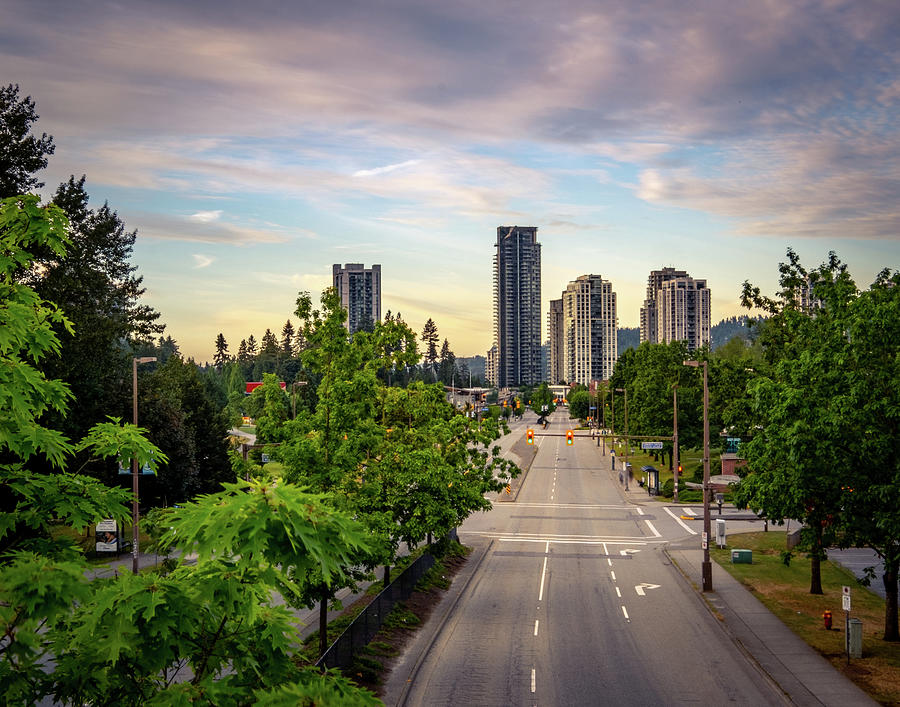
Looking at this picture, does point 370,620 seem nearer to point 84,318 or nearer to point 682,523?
point 84,318

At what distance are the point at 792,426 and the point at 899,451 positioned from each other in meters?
2.95

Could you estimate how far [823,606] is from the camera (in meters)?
30.8

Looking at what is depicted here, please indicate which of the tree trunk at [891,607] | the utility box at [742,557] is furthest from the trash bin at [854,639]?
the utility box at [742,557]

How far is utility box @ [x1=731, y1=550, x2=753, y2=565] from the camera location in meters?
39.5

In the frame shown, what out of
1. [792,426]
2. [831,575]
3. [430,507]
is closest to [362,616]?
[430,507]

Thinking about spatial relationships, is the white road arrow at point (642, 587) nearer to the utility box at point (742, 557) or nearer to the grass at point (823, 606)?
the grass at point (823, 606)

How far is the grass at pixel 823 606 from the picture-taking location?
22547 mm

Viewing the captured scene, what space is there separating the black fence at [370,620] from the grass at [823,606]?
14.1 metres

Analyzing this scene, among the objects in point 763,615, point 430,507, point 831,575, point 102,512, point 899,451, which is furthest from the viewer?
point 831,575

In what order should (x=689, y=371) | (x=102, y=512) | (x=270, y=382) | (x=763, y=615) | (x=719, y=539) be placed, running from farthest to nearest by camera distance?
(x=689, y=371) < (x=719, y=539) < (x=763, y=615) < (x=270, y=382) < (x=102, y=512)

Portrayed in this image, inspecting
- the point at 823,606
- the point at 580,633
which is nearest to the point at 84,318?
the point at 580,633

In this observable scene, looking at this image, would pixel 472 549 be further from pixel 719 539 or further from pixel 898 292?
pixel 898 292

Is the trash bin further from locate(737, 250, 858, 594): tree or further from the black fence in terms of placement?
the black fence

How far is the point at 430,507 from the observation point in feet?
89.6
